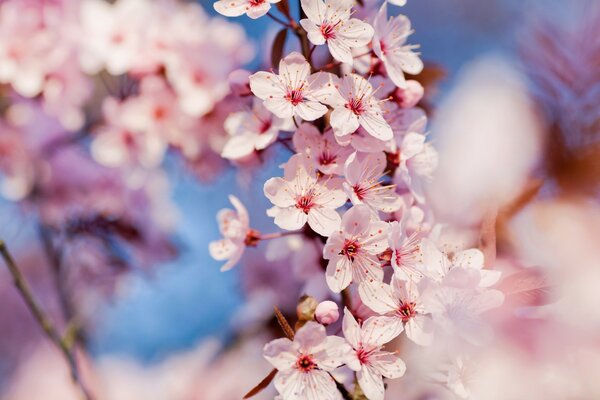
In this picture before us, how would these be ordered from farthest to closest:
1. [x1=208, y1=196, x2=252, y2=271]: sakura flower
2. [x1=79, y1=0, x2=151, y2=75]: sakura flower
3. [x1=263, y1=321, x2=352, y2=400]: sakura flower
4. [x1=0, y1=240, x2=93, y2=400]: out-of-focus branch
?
[x1=79, y1=0, x2=151, y2=75]: sakura flower
[x1=0, y1=240, x2=93, y2=400]: out-of-focus branch
[x1=208, y1=196, x2=252, y2=271]: sakura flower
[x1=263, y1=321, x2=352, y2=400]: sakura flower

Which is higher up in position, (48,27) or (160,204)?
(48,27)

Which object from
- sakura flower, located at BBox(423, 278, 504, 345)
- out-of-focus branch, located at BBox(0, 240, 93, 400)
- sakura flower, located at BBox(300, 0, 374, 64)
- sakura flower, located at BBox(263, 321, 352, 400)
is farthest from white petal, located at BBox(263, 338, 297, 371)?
out-of-focus branch, located at BBox(0, 240, 93, 400)

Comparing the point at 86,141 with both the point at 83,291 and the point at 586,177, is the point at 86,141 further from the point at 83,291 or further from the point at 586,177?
the point at 586,177

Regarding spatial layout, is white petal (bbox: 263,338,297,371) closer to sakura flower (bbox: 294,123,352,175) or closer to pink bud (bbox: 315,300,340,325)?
pink bud (bbox: 315,300,340,325)

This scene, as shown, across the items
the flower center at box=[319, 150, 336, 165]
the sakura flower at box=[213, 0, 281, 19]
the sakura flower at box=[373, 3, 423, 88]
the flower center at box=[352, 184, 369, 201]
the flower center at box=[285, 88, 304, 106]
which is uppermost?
the sakura flower at box=[213, 0, 281, 19]

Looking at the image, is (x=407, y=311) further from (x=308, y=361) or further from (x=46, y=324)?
(x=46, y=324)

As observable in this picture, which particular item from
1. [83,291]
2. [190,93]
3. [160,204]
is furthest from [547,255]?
[83,291]
